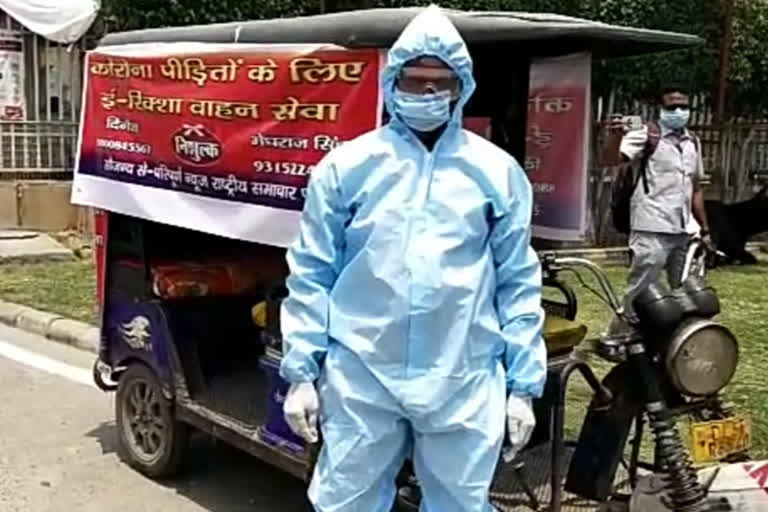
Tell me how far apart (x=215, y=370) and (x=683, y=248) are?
12.1 ft

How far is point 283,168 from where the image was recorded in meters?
4.21

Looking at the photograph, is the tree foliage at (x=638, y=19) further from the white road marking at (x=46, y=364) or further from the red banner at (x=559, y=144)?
the red banner at (x=559, y=144)

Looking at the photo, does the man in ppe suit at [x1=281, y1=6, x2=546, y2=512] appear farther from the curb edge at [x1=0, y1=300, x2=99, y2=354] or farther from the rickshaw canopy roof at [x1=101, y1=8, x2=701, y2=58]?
the curb edge at [x1=0, y1=300, x2=99, y2=354]

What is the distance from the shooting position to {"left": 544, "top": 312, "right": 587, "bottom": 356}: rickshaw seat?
4.38 meters

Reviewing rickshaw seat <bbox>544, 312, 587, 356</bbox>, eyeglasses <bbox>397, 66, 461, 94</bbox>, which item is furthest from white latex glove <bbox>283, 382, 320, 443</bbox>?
rickshaw seat <bbox>544, 312, 587, 356</bbox>

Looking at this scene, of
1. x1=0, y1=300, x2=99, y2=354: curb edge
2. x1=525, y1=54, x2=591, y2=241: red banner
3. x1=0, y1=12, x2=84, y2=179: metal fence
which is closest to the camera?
x1=525, y1=54, x2=591, y2=241: red banner

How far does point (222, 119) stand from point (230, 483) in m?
1.73

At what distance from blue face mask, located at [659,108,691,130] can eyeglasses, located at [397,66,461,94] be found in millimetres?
4853

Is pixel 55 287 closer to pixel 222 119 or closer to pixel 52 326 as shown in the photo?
pixel 52 326

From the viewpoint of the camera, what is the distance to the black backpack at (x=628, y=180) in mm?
7918

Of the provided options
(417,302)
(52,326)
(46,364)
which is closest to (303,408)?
(417,302)

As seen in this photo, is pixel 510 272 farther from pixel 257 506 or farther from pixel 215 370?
pixel 215 370

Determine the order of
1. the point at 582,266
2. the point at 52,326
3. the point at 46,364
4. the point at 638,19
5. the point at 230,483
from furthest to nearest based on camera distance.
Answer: the point at 638,19 < the point at 52,326 < the point at 46,364 < the point at 230,483 < the point at 582,266

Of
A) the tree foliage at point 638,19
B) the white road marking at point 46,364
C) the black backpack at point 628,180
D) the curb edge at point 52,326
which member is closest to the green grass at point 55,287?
the curb edge at point 52,326
